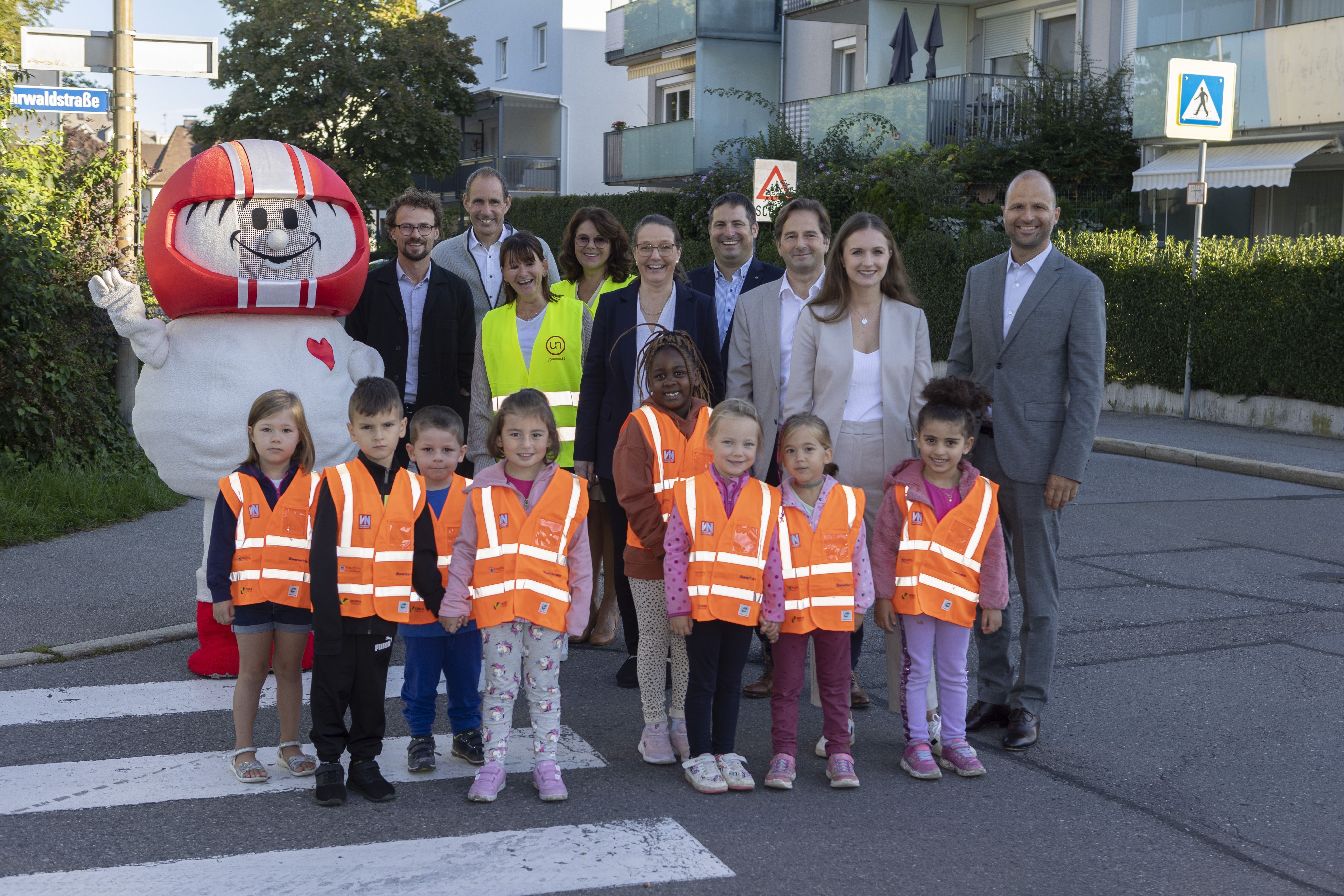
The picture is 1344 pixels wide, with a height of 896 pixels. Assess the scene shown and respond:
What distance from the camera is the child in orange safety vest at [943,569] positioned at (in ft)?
15.6

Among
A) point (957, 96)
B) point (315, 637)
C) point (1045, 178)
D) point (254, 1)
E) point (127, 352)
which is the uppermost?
point (254, 1)

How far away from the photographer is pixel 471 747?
475 centimetres

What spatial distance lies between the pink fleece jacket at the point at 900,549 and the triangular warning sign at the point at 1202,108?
10781mm

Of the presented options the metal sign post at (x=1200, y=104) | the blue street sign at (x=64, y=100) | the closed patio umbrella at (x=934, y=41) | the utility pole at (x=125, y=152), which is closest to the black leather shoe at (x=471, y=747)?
the utility pole at (x=125, y=152)

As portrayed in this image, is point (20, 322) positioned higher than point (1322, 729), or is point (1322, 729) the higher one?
point (20, 322)

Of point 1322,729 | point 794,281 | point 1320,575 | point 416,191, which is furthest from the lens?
point 1320,575

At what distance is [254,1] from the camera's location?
36594 millimetres

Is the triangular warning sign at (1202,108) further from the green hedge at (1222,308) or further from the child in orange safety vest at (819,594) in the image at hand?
the child in orange safety vest at (819,594)

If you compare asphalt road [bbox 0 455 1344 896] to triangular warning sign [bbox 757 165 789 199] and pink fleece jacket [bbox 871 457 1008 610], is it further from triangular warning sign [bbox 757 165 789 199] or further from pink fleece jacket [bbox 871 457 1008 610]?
triangular warning sign [bbox 757 165 789 199]

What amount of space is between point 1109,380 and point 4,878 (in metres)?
15.1

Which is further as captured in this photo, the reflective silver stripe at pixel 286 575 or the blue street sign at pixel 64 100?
the blue street sign at pixel 64 100

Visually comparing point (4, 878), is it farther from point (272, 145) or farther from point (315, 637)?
point (272, 145)

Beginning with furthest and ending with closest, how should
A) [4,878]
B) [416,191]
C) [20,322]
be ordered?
[20,322], [416,191], [4,878]

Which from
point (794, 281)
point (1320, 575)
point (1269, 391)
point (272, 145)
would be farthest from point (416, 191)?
point (1269, 391)
